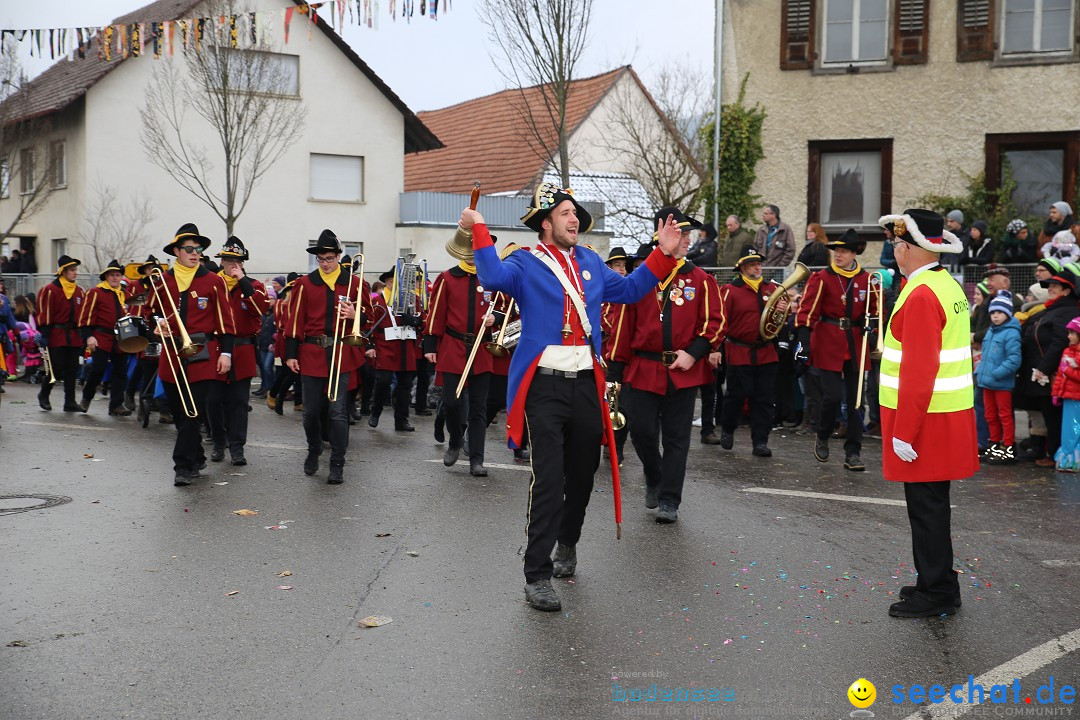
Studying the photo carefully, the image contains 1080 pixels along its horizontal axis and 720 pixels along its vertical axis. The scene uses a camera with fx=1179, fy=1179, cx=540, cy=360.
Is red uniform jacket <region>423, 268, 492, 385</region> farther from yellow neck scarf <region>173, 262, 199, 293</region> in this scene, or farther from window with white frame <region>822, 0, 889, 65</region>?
window with white frame <region>822, 0, 889, 65</region>

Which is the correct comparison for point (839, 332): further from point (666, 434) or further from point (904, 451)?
point (904, 451)

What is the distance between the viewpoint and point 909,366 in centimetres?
597

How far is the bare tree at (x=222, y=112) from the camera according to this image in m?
25.8

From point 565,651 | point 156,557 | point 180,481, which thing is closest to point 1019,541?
point 565,651

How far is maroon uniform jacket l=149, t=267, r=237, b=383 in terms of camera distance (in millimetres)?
10234

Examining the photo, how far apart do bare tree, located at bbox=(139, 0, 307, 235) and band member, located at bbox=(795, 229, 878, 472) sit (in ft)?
57.6

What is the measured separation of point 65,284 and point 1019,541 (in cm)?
1305

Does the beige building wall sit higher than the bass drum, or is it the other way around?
the beige building wall

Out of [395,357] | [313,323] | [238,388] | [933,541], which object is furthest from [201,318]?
[933,541]

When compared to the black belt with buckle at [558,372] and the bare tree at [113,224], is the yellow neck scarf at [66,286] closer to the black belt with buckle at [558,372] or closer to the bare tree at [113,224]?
the black belt with buckle at [558,372]

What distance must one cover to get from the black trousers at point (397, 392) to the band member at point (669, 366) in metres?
5.95

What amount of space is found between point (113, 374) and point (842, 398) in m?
9.89

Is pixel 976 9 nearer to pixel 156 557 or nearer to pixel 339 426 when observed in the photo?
pixel 339 426

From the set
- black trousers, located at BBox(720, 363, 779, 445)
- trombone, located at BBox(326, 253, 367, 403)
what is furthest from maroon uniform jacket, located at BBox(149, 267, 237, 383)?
black trousers, located at BBox(720, 363, 779, 445)
